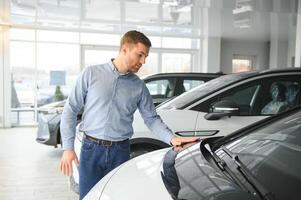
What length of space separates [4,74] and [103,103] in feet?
31.1

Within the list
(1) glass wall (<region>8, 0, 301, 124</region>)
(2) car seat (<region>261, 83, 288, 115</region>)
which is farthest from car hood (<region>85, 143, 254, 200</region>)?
(1) glass wall (<region>8, 0, 301, 124</region>)

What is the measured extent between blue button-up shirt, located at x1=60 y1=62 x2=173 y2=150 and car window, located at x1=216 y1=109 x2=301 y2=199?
0.61 metres

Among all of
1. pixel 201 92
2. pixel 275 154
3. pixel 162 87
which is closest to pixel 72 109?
pixel 275 154

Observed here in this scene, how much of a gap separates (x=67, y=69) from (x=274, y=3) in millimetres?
6984

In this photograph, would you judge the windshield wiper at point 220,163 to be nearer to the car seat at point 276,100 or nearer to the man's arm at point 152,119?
the man's arm at point 152,119

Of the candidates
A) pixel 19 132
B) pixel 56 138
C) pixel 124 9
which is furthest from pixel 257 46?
pixel 56 138

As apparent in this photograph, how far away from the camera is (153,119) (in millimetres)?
2678

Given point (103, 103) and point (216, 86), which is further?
point (216, 86)

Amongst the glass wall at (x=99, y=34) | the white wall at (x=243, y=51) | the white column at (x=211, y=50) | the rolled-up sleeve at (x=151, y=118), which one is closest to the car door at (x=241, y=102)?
the rolled-up sleeve at (x=151, y=118)

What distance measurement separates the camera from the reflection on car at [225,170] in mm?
1517

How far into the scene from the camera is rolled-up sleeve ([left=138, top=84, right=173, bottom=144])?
259cm

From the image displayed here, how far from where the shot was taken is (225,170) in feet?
5.79

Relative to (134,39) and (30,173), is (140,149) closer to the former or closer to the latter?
(134,39)

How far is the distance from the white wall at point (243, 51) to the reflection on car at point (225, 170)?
44.5 ft
